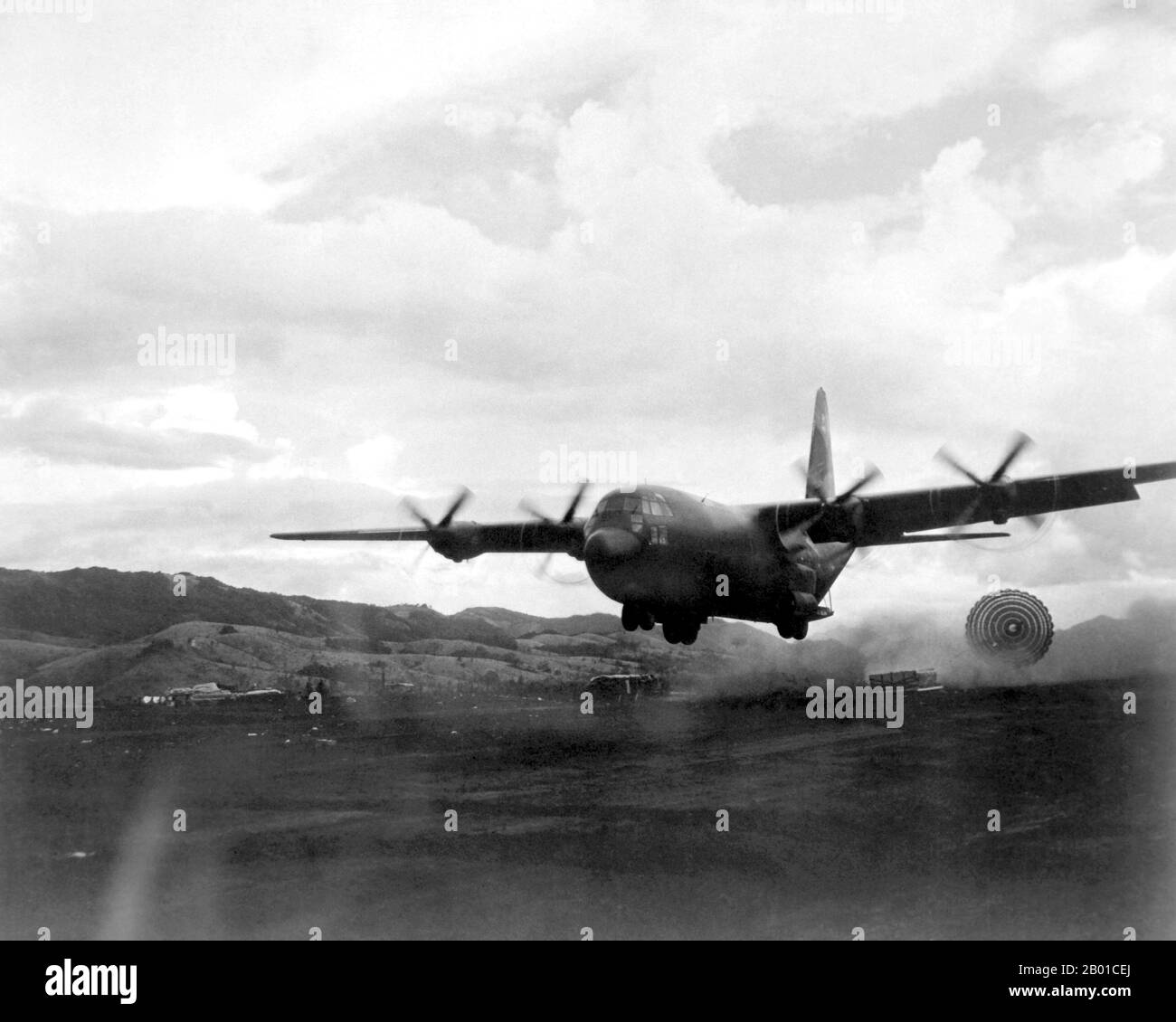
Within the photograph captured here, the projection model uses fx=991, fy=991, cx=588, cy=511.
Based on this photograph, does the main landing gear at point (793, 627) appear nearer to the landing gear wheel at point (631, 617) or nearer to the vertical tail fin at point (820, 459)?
the landing gear wheel at point (631, 617)

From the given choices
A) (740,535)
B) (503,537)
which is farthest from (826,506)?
(503,537)

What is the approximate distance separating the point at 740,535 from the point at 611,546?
706cm

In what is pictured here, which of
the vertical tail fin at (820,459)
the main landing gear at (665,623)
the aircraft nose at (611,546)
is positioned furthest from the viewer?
the vertical tail fin at (820,459)

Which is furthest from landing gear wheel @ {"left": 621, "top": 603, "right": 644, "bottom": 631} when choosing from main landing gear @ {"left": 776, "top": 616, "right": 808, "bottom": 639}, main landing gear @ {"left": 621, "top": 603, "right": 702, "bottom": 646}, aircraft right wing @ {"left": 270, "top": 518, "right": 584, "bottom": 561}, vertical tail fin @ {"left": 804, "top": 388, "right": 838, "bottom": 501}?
vertical tail fin @ {"left": 804, "top": 388, "right": 838, "bottom": 501}

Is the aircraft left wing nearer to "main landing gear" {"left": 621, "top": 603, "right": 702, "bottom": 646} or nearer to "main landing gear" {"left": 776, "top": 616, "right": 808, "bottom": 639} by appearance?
"main landing gear" {"left": 776, "top": 616, "right": 808, "bottom": 639}

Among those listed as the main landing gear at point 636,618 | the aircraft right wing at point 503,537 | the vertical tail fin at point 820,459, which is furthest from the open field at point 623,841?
the vertical tail fin at point 820,459

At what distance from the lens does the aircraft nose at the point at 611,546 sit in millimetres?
30828

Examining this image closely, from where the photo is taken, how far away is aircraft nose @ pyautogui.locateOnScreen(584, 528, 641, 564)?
30.8 meters

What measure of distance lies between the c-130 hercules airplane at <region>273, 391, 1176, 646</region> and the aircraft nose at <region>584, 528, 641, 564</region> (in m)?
0.03

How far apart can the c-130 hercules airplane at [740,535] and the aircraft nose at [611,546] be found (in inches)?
1.3

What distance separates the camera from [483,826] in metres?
33.8

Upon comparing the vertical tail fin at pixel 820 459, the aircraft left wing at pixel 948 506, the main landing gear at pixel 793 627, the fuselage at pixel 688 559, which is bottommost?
the main landing gear at pixel 793 627

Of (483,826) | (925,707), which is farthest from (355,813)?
(925,707)

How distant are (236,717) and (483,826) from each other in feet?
140
